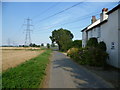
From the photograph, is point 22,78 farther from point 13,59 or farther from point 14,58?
point 14,58

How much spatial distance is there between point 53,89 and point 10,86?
203 cm

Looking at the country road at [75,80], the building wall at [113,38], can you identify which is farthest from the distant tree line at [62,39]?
the country road at [75,80]

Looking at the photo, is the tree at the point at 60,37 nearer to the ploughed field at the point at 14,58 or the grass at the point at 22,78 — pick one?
the ploughed field at the point at 14,58

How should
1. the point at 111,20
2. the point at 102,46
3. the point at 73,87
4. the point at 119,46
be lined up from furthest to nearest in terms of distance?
the point at 102,46 < the point at 111,20 < the point at 119,46 < the point at 73,87

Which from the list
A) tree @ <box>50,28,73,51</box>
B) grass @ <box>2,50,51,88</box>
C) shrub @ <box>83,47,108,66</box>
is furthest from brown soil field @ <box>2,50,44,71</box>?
tree @ <box>50,28,73,51</box>

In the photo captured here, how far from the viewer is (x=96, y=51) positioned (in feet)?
37.9

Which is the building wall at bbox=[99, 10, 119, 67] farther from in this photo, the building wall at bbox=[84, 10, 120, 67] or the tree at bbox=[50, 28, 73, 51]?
the tree at bbox=[50, 28, 73, 51]

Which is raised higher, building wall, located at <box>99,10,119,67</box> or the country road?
building wall, located at <box>99,10,119,67</box>

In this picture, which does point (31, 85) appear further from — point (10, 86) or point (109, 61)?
point (109, 61)

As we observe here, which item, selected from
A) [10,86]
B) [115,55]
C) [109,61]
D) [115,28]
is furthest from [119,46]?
[10,86]

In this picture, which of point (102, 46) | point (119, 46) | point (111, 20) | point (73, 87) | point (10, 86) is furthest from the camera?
point (102, 46)

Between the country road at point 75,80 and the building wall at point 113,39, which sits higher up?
the building wall at point 113,39

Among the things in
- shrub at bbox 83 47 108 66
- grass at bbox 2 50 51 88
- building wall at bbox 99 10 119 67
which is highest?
building wall at bbox 99 10 119 67

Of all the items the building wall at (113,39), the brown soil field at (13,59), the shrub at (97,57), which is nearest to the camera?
Result: the shrub at (97,57)
